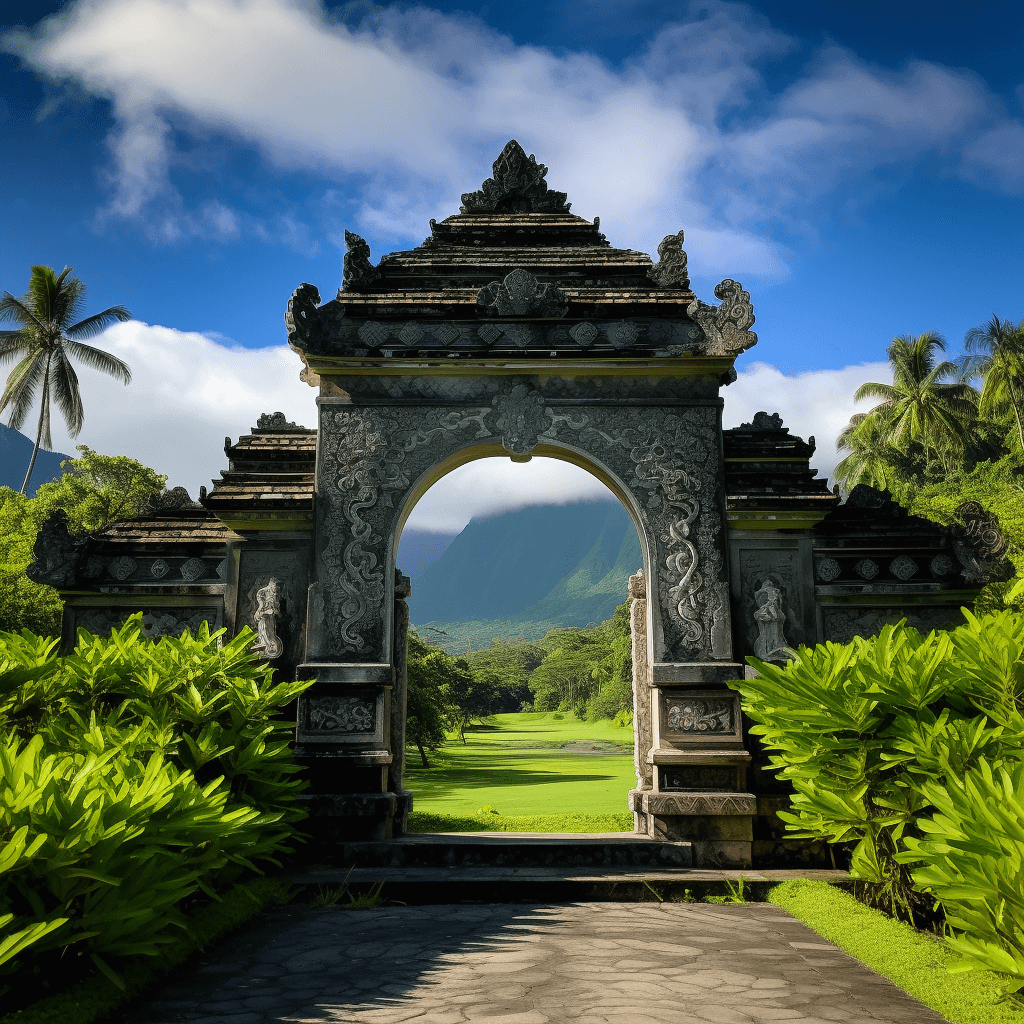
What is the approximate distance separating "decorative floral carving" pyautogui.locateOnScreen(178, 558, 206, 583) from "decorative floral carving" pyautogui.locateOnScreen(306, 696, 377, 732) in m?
1.72

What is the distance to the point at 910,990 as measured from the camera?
4.21 meters

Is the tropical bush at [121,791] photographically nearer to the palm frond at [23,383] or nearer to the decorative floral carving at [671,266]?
the decorative floral carving at [671,266]

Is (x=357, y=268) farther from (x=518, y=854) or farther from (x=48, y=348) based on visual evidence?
(x=48, y=348)

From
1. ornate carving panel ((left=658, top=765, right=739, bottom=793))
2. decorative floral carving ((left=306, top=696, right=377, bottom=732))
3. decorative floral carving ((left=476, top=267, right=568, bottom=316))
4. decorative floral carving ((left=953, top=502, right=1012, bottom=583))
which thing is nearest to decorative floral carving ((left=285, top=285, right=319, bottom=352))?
decorative floral carving ((left=476, top=267, right=568, bottom=316))

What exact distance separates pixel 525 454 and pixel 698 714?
2964 millimetres

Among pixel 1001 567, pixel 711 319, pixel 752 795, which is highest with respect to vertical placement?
pixel 711 319

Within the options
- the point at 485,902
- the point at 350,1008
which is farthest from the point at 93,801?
the point at 485,902

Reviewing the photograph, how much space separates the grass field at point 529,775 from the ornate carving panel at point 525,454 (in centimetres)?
482

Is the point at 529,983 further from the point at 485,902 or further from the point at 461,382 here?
the point at 461,382

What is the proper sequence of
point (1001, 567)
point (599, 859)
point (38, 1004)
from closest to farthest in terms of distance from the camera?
point (38, 1004) → point (599, 859) → point (1001, 567)

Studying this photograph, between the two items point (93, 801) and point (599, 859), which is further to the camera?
point (599, 859)

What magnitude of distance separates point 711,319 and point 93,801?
6.82 metres

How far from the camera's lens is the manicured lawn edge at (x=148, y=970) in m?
3.56

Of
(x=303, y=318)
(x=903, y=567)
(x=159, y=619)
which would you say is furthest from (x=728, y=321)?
(x=159, y=619)
